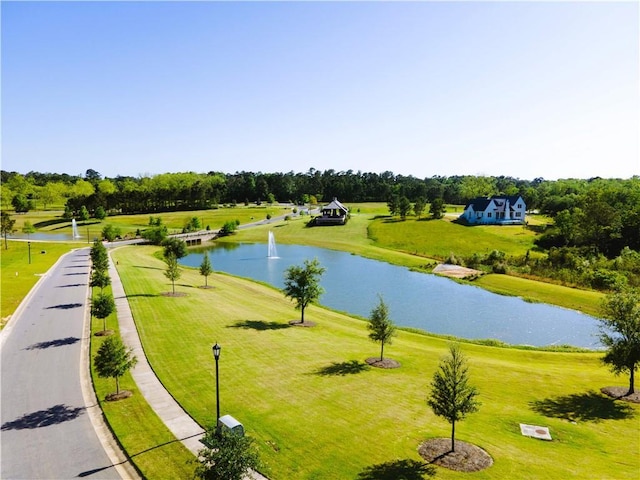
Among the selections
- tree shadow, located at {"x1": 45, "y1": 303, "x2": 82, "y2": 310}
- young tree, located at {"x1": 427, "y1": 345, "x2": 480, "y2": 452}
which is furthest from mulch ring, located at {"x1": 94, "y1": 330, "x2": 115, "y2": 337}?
young tree, located at {"x1": 427, "y1": 345, "x2": 480, "y2": 452}

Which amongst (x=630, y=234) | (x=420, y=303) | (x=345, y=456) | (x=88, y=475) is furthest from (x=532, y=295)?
(x=88, y=475)

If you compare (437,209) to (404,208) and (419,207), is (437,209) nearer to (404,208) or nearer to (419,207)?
(419,207)

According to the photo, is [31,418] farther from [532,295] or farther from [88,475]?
[532,295]

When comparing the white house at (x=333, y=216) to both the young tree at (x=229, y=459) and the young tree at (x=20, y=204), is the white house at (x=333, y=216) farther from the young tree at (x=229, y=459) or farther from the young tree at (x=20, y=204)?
the young tree at (x=229, y=459)

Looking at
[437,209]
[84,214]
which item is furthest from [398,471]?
[84,214]

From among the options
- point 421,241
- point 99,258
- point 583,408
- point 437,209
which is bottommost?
point 583,408
